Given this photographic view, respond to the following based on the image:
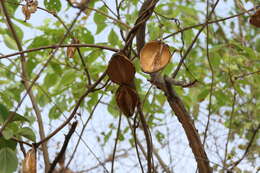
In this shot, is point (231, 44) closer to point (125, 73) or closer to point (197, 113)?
point (197, 113)

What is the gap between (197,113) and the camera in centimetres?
156

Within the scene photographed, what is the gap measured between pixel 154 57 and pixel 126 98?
0.32 feet

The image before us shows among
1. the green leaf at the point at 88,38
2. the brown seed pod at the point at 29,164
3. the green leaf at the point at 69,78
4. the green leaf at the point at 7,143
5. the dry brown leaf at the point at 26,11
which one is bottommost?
the brown seed pod at the point at 29,164

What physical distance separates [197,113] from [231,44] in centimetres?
40

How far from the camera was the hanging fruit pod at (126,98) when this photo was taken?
2.52 feet

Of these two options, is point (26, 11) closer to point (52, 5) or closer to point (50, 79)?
point (52, 5)

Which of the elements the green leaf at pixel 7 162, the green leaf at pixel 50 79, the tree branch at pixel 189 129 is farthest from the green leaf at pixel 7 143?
the green leaf at pixel 50 79

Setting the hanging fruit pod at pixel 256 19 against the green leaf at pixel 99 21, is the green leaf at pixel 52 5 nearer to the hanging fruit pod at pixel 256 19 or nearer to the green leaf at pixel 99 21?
the green leaf at pixel 99 21

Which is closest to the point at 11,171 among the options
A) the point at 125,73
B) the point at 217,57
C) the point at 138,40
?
the point at 125,73

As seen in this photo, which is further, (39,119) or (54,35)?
(54,35)

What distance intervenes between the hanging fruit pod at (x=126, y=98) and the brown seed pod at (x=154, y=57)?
0.06m

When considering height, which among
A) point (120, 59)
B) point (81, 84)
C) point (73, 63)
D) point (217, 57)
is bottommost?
point (120, 59)

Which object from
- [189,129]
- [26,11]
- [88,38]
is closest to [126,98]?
[189,129]

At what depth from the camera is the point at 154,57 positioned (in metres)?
0.77
